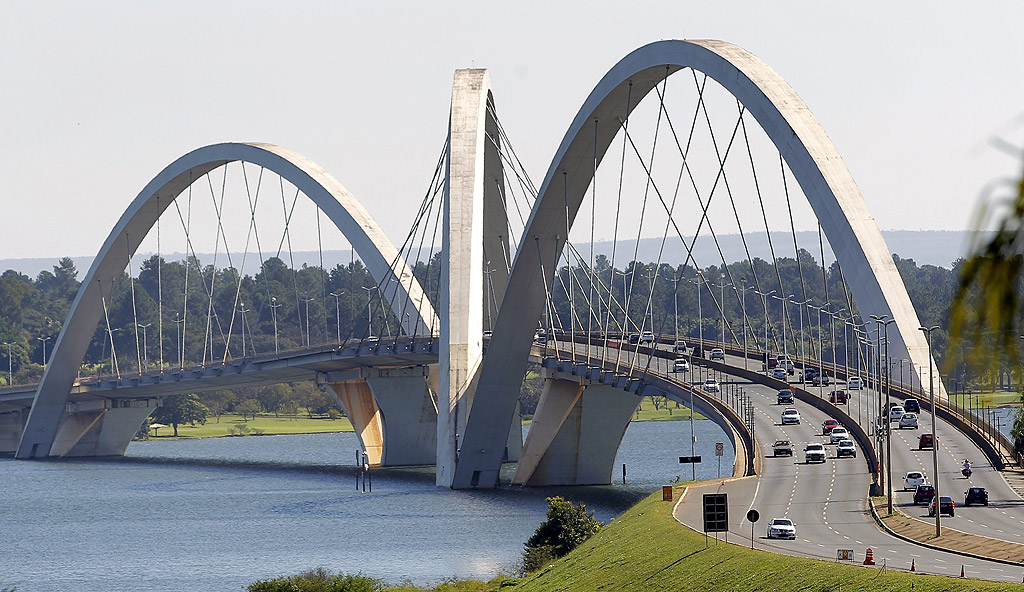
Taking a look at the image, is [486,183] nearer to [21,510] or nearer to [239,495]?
[239,495]

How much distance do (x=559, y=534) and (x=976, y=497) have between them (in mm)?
16388

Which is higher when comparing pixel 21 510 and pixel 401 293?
pixel 401 293

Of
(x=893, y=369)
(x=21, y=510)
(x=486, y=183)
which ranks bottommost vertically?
(x=21, y=510)

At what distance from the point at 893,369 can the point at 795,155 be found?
13611 millimetres

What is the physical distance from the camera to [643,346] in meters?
117

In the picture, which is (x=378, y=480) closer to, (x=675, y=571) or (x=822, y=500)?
(x=822, y=500)

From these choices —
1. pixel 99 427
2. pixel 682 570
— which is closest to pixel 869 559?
pixel 682 570

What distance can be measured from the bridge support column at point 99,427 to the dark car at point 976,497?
106 m

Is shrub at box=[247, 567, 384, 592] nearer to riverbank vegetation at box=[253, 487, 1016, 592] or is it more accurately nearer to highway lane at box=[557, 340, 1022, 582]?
riverbank vegetation at box=[253, 487, 1016, 592]

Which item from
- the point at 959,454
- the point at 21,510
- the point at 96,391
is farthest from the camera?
the point at 96,391

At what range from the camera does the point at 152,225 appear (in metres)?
138

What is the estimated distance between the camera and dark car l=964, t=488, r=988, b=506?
171 ft

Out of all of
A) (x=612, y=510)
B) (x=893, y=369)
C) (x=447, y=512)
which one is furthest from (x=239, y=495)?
(x=893, y=369)

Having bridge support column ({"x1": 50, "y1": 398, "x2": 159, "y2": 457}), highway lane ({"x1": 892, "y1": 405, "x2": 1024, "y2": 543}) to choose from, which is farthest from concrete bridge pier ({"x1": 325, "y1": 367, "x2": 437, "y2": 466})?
highway lane ({"x1": 892, "y1": 405, "x2": 1024, "y2": 543})
